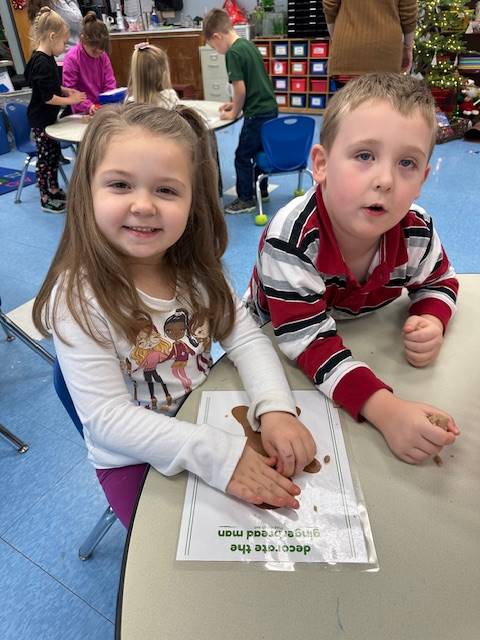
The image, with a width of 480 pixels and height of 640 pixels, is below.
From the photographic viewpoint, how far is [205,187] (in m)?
0.89

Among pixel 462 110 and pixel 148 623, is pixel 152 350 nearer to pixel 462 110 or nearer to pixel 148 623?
pixel 148 623

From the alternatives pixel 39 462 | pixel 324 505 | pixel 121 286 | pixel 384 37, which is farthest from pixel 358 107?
pixel 384 37

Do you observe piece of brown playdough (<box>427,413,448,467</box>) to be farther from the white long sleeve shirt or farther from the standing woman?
the standing woman

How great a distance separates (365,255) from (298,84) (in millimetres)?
5400

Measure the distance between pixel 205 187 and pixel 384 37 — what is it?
2116 mm

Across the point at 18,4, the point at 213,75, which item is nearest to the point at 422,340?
the point at 213,75

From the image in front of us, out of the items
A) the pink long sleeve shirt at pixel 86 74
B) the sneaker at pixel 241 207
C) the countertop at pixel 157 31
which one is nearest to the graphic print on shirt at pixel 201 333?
the sneaker at pixel 241 207

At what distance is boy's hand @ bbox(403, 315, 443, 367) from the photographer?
74 centimetres

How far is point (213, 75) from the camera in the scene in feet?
19.0

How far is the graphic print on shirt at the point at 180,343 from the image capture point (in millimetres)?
826

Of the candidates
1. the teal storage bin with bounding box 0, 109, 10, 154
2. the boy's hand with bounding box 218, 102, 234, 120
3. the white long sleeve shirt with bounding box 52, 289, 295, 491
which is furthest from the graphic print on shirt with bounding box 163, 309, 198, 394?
the teal storage bin with bounding box 0, 109, 10, 154

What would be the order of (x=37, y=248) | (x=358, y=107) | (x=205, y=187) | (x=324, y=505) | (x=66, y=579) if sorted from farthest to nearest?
1. (x=37, y=248)
2. (x=66, y=579)
3. (x=205, y=187)
4. (x=358, y=107)
5. (x=324, y=505)

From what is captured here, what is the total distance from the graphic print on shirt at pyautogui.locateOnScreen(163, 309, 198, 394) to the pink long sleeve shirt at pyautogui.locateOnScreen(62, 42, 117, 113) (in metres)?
2.91

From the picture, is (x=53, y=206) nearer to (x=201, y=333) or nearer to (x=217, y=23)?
(x=217, y=23)
